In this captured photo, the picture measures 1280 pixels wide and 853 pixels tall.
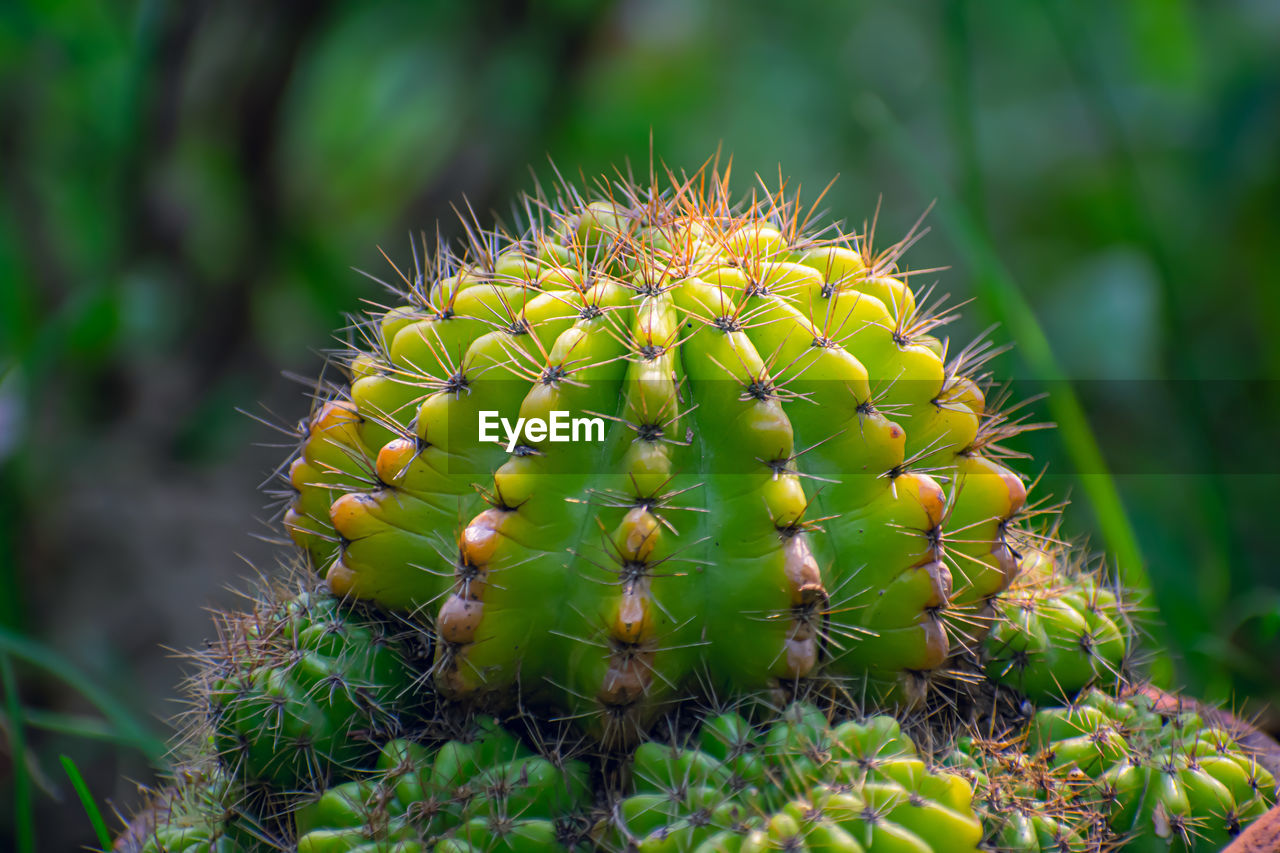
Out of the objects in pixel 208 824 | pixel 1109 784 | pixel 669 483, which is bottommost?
pixel 208 824

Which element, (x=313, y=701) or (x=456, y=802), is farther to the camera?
(x=313, y=701)

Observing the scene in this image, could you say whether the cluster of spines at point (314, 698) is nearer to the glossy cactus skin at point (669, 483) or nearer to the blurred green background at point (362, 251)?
the glossy cactus skin at point (669, 483)

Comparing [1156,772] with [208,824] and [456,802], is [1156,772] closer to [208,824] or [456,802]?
[456,802]

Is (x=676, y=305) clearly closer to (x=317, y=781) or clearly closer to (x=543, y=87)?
(x=317, y=781)

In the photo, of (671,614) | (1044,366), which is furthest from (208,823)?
(1044,366)

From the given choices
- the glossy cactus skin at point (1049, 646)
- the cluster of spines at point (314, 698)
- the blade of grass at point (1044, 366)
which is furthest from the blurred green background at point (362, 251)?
the cluster of spines at point (314, 698)

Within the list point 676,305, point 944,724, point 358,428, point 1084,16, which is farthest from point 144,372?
point 1084,16
